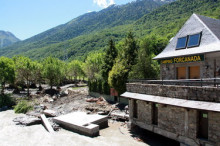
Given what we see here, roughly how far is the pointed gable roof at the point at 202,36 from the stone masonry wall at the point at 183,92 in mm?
5045

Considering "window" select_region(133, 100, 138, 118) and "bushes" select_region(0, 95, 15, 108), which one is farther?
"bushes" select_region(0, 95, 15, 108)

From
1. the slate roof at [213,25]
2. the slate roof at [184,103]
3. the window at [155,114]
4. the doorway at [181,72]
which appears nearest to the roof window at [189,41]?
the slate roof at [213,25]

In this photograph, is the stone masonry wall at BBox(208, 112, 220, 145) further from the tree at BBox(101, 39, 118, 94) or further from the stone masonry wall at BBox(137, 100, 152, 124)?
the tree at BBox(101, 39, 118, 94)

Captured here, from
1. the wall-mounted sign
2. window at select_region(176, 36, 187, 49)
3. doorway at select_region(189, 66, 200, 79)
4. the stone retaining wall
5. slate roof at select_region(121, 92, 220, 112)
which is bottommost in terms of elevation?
the stone retaining wall

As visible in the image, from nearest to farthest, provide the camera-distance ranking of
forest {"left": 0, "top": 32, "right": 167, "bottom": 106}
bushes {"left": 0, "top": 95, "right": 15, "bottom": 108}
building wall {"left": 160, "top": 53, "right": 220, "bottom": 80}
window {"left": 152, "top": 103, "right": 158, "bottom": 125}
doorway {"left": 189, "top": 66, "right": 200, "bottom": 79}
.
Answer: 1. window {"left": 152, "top": 103, "right": 158, "bottom": 125}
2. building wall {"left": 160, "top": 53, "right": 220, "bottom": 80}
3. doorway {"left": 189, "top": 66, "right": 200, "bottom": 79}
4. forest {"left": 0, "top": 32, "right": 167, "bottom": 106}
5. bushes {"left": 0, "top": 95, "right": 15, "bottom": 108}

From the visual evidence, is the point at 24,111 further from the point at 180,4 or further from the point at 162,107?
the point at 180,4

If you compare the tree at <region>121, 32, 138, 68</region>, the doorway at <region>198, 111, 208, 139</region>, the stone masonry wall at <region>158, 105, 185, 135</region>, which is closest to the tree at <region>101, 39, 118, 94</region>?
the tree at <region>121, 32, 138, 68</region>

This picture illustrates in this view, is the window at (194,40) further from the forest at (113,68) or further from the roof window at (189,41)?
the forest at (113,68)

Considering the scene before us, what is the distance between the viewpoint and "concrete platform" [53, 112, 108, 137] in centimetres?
1759

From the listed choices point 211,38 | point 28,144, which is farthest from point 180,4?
point 28,144

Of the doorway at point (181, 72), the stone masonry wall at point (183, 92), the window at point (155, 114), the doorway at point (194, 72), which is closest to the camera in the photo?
the stone masonry wall at point (183, 92)

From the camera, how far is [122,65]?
95.2 ft

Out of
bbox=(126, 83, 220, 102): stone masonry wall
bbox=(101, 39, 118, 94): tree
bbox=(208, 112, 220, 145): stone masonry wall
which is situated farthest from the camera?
bbox=(101, 39, 118, 94): tree

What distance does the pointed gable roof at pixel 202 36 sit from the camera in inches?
628
